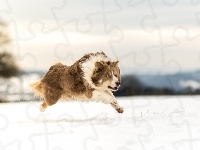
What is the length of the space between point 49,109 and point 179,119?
A: 7.24 ft

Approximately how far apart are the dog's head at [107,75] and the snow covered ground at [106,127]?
0.30m

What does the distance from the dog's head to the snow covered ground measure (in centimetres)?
30

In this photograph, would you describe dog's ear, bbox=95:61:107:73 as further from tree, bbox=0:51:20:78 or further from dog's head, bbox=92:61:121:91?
tree, bbox=0:51:20:78

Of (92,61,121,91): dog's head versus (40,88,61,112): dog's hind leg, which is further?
(40,88,61,112): dog's hind leg

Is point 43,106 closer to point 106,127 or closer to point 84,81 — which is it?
point 84,81

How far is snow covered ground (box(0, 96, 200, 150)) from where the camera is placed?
15.9 feet

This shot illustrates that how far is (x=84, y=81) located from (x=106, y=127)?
1.66 m

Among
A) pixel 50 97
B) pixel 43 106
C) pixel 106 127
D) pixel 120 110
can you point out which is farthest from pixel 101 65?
pixel 106 127

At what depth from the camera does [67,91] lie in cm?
717

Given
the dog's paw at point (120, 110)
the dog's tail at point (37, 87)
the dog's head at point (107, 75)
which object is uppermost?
the dog's head at point (107, 75)

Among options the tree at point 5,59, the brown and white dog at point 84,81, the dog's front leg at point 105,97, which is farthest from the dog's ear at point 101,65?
the tree at point 5,59

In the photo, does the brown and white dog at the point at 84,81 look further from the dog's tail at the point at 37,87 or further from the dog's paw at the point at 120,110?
the dog's tail at the point at 37,87

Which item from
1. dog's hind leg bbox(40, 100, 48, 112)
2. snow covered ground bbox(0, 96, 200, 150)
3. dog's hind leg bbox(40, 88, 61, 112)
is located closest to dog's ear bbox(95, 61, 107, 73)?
snow covered ground bbox(0, 96, 200, 150)

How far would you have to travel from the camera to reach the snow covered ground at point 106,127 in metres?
4.84
